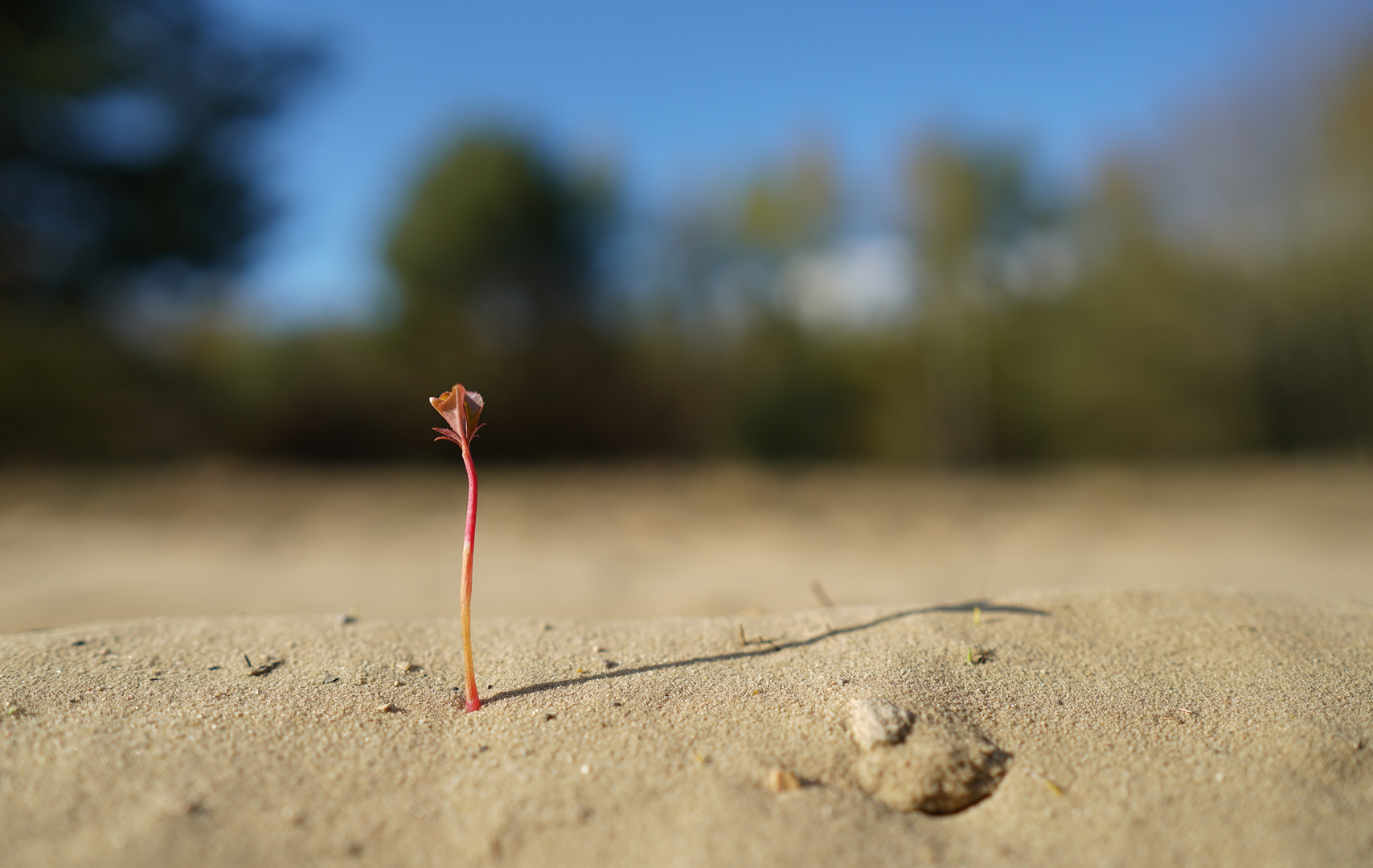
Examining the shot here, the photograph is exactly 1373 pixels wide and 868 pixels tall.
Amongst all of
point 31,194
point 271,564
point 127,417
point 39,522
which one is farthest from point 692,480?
point 31,194

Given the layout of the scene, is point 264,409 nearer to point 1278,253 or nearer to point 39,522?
point 39,522

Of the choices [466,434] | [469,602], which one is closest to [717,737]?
[469,602]

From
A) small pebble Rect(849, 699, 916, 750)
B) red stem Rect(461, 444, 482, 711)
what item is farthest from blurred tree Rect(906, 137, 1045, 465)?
red stem Rect(461, 444, 482, 711)

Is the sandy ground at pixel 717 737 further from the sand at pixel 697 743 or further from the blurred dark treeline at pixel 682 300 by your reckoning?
the blurred dark treeline at pixel 682 300

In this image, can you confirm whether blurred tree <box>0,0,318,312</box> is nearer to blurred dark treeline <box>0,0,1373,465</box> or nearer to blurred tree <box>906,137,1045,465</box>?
blurred dark treeline <box>0,0,1373,465</box>

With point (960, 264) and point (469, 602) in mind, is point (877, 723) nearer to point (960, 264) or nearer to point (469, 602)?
point (469, 602)
